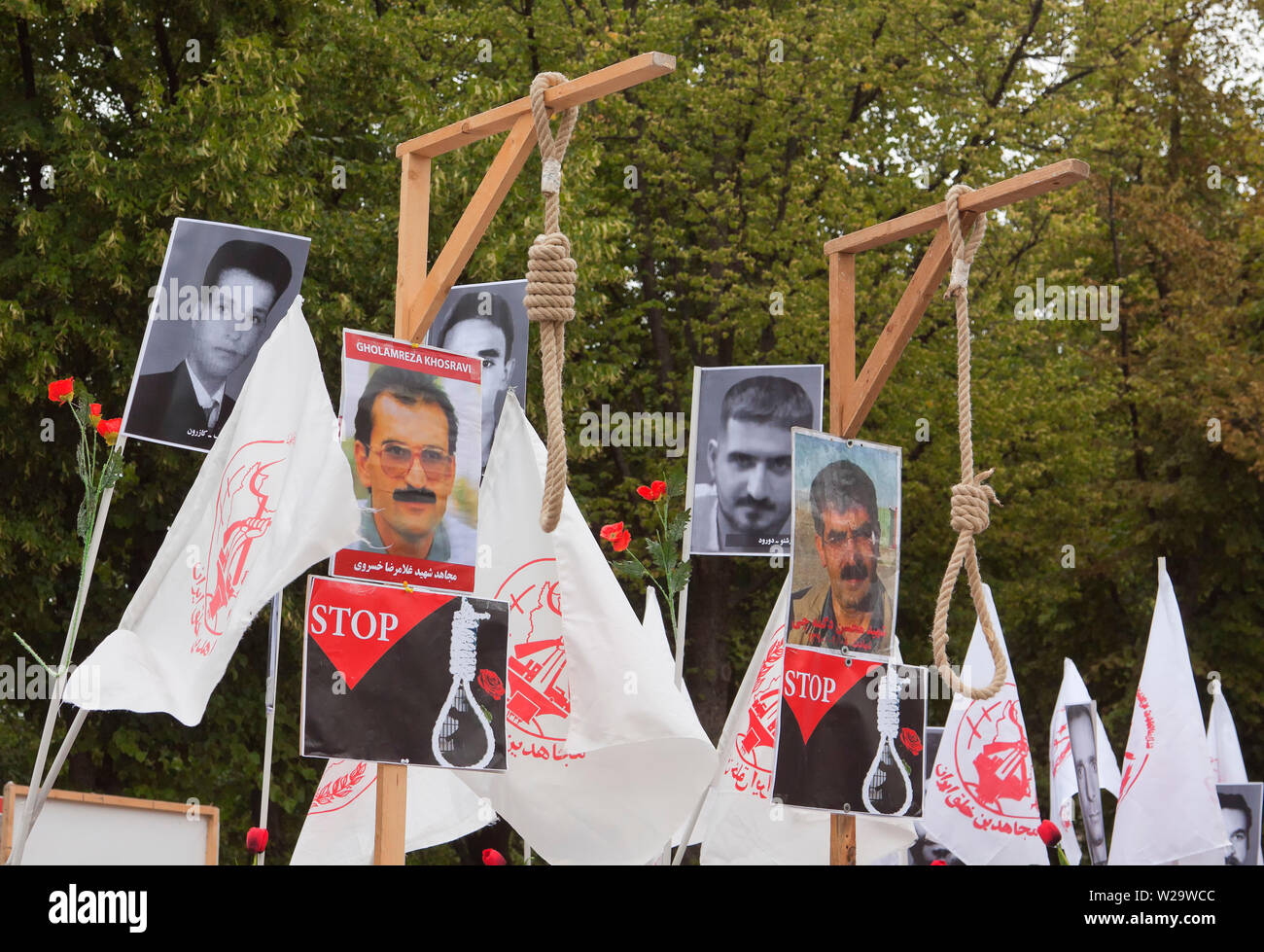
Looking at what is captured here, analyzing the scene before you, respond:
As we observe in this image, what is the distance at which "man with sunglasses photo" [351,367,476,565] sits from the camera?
583 cm

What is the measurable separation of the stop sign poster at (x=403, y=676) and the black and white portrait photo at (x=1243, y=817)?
26.8 feet

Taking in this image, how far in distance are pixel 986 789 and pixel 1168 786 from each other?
110 cm

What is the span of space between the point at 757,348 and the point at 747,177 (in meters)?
1.87

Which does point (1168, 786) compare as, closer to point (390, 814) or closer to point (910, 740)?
point (910, 740)

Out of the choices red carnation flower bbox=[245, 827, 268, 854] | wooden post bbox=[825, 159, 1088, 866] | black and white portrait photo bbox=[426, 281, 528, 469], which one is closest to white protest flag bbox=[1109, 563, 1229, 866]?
wooden post bbox=[825, 159, 1088, 866]

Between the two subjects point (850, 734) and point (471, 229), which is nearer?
point (471, 229)

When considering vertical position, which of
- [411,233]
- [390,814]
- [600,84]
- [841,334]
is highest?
[600,84]

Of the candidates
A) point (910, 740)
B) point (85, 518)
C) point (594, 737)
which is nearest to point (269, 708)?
point (85, 518)

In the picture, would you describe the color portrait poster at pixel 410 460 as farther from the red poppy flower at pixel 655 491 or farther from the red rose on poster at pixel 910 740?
the red rose on poster at pixel 910 740

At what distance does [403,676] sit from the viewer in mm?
5680

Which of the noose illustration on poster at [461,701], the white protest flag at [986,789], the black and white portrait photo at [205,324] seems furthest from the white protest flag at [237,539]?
the white protest flag at [986,789]

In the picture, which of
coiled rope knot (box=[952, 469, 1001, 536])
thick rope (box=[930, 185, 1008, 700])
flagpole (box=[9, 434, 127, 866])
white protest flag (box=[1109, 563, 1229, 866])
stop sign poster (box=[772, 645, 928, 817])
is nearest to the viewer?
thick rope (box=[930, 185, 1008, 700])

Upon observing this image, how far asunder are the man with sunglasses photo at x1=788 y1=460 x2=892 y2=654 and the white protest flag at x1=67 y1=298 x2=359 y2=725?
219 cm

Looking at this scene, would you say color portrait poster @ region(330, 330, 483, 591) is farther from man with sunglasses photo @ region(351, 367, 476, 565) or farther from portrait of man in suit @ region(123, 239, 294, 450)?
portrait of man in suit @ region(123, 239, 294, 450)
